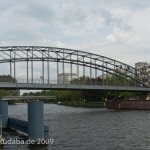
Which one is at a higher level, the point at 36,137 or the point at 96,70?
the point at 96,70

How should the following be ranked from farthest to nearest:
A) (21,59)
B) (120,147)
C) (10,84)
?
(21,59) < (10,84) < (120,147)

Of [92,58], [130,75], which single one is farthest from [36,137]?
[130,75]

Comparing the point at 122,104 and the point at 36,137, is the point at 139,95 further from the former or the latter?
the point at 36,137

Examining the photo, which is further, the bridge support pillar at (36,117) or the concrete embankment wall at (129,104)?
the concrete embankment wall at (129,104)

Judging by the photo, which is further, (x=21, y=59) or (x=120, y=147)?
(x=21, y=59)

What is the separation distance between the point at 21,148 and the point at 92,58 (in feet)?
280

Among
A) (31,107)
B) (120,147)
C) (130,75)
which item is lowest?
(120,147)

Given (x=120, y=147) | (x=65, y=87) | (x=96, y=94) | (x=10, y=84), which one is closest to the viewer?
(x=120, y=147)

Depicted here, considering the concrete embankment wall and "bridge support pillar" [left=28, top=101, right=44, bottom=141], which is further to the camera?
the concrete embankment wall

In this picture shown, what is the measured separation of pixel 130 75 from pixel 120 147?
316 feet

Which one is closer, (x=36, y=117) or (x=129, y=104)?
(x=36, y=117)

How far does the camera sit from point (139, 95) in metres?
130

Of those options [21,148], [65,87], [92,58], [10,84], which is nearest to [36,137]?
[21,148]

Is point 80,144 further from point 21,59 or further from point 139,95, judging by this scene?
point 139,95
